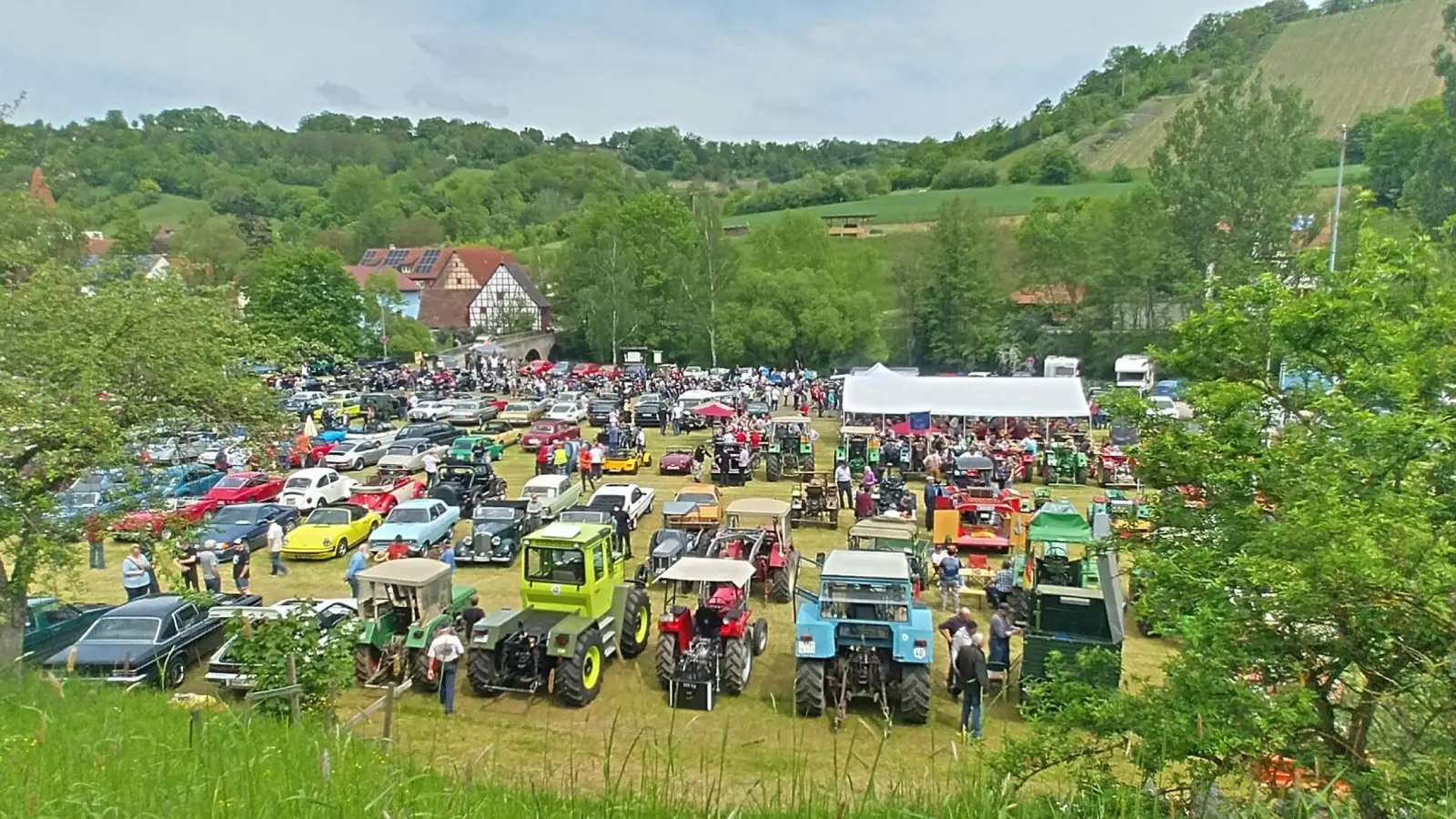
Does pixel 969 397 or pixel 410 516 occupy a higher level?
pixel 969 397

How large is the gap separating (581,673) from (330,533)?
33.3 ft

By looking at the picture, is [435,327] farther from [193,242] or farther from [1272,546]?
[1272,546]

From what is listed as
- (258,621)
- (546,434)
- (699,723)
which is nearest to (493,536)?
(258,621)

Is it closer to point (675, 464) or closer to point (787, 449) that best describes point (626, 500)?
point (675, 464)

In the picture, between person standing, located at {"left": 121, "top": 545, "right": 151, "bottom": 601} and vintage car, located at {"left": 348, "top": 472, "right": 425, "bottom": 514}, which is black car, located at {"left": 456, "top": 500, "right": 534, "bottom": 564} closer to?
vintage car, located at {"left": 348, "top": 472, "right": 425, "bottom": 514}

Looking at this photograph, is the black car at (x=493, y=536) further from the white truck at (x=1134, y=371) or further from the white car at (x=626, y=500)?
the white truck at (x=1134, y=371)

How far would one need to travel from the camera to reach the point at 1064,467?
85.6 feet

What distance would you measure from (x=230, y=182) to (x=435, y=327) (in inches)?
3003

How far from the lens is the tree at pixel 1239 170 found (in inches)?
1754

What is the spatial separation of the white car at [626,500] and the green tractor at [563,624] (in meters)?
6.89

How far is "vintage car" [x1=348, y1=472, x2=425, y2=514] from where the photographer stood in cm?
2109

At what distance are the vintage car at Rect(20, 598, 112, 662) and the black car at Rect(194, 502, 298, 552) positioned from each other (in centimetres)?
478

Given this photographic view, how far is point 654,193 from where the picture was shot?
69.1 metres

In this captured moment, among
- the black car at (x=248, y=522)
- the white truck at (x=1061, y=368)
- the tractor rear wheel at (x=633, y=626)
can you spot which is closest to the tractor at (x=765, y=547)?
the tractor rear wheel at (x=633, y=626)
